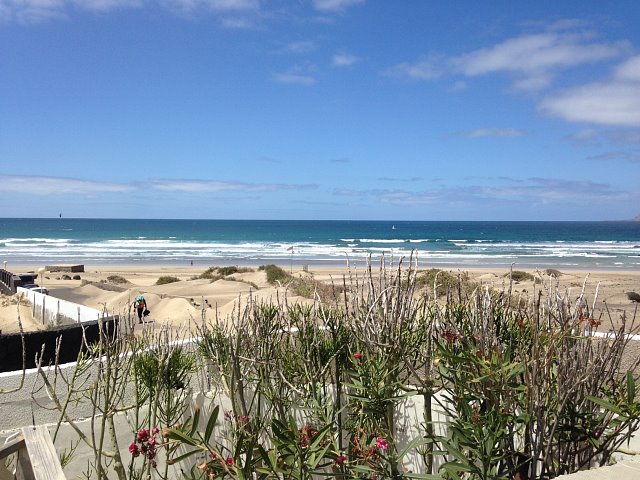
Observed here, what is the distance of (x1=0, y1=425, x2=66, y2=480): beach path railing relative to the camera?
2514mm

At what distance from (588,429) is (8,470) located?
349 centimetres

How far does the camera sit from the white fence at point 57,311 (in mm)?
8570

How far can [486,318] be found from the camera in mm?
2975

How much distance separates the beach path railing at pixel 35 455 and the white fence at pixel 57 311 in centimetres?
568

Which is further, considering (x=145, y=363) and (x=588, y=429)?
(x=145, y=363)

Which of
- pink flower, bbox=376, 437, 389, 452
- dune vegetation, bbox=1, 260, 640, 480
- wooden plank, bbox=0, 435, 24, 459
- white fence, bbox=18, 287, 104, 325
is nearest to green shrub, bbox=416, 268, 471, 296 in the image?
dune vegetation, bbox=1, 260, 640, 480

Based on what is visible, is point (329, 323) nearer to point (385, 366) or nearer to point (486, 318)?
point (385, 366)

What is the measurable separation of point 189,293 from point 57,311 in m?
A: 10.4

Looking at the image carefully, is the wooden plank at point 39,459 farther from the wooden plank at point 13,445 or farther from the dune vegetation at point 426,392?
the dune vegetation at point 426,392

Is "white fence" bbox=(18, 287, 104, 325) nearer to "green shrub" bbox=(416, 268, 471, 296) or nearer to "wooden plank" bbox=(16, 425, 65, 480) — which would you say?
"green shrub" bbox=(416, 268, 471, 296)

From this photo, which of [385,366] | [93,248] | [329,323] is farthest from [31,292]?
[93,248]

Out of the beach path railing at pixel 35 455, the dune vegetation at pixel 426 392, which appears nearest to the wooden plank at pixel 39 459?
the beach path railing at pixel 35 455

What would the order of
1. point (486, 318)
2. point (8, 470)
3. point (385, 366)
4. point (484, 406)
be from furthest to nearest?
point (8, 470)
point (385, 366)
point (486, 318)
point (484, 406)

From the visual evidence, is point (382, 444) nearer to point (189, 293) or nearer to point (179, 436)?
point (179, 436)
